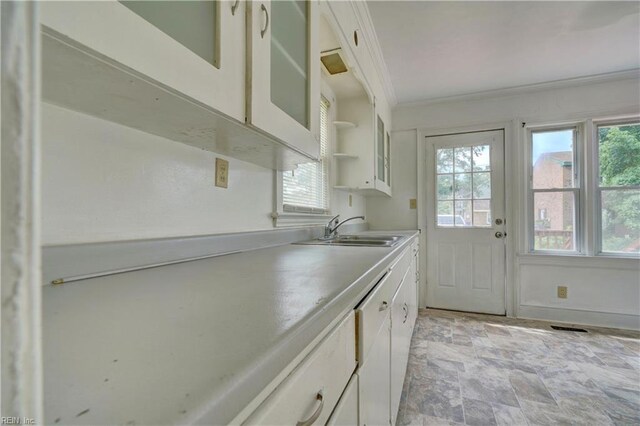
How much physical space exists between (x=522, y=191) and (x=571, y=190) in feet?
1.37

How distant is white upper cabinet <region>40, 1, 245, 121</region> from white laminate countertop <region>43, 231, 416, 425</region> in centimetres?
41

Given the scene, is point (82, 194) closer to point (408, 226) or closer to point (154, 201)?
point (154, 201)

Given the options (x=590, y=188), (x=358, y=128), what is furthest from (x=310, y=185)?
(x=590, y=188)

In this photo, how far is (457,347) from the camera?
2.27 metres

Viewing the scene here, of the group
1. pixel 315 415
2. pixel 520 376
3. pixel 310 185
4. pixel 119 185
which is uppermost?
pixel 310 185

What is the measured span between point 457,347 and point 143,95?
2.58m

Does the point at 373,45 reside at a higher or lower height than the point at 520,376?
higher

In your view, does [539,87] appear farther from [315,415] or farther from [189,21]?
[315,415]

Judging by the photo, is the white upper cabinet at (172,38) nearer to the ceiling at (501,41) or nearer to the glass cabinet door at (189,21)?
the glass cabinet door at (189,21)

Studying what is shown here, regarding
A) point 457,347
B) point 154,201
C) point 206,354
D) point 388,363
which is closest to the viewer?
point 206,354

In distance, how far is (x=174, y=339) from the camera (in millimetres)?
346

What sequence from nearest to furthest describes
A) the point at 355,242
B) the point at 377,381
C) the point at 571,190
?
1. the point at 377,381
2. the point at 355,242
3. the point at 571,190

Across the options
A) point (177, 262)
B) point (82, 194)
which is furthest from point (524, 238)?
point (82, 194)

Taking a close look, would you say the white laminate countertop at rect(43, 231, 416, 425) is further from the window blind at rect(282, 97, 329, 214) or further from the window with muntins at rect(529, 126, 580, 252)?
the window with muntins at rect(529, 126, 580, 252)
